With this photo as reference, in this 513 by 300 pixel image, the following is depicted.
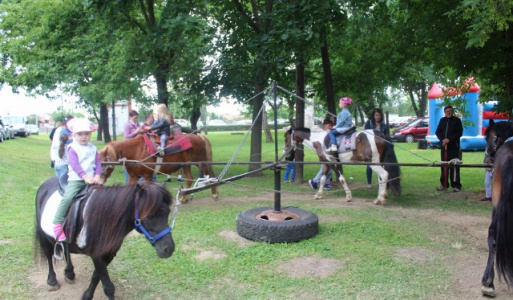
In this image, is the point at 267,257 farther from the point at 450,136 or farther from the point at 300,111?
the point at 300,111

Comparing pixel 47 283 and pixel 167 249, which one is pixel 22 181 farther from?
pixel 167 249

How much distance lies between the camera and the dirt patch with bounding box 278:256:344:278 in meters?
4.62

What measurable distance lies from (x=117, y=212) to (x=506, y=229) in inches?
→ 147

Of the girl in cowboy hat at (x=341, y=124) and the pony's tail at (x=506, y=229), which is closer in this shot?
the pony's tail at (x=506, y=229)

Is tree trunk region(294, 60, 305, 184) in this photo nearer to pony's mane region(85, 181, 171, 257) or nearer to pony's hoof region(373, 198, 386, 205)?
pony's hoof region(373, 198, 386, 205)

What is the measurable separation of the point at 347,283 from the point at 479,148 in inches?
713

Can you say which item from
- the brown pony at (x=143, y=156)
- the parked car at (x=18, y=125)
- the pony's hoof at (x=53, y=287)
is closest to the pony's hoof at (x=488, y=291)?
the pony's hoof at (x=53, y=287)

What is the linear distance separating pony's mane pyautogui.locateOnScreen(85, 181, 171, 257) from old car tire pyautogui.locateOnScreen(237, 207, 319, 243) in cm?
247

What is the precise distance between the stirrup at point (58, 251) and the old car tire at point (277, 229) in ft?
8.40

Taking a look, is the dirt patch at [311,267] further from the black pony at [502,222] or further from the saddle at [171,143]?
the saddle at [171,143]

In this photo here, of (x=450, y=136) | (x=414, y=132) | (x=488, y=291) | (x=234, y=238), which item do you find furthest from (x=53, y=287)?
(x=414, y=132)

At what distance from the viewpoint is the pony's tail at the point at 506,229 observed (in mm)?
3842

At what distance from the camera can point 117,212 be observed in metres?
3.38

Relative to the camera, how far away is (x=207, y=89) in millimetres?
12367
